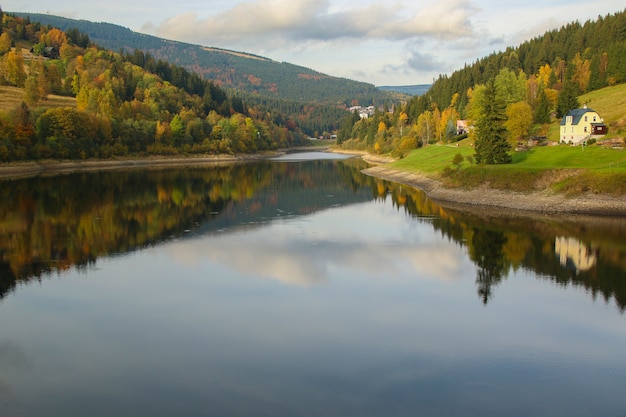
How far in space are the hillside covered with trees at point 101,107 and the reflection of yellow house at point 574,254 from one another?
8182cm

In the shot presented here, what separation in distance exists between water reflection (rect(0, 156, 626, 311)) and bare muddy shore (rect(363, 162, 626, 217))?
2823mm

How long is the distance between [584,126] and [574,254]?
Answer: 143 feet

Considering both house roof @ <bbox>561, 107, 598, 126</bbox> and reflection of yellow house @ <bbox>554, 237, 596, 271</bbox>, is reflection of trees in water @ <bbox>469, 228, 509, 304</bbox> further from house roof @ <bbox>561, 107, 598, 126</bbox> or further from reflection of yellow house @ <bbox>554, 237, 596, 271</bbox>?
house roof @ <bbox>561, 107, 598, 126</bbox>

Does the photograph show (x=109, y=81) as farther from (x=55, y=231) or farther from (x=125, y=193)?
(x=55, y=231)

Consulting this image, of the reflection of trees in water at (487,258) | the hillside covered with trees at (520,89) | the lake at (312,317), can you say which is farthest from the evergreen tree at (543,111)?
the reflection of trees in water at (487,258)

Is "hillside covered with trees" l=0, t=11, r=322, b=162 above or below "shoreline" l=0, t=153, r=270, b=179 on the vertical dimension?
above

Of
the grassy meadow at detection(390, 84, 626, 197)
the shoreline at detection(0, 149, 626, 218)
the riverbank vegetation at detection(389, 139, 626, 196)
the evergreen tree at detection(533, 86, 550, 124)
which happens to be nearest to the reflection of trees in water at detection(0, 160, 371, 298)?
the shoreline at detection(0, 149, 626, 218)

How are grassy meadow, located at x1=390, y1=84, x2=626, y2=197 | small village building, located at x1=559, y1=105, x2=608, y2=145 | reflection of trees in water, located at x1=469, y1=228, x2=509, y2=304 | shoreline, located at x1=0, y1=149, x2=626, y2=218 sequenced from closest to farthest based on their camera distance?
1. reflection of trees in water, located at x1=469, y1=228, x2=509, y2=304
2. shoreline, located at x1=0, y1=149, x2=626, y2=218
3. grassy meadow, located at x1=390, y1=84, x2=626, y2=197
4. small village building, located at x1=559, y1=105, x2=608, y2=145

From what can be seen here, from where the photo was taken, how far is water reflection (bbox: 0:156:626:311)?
101 ft

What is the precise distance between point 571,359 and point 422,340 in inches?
198

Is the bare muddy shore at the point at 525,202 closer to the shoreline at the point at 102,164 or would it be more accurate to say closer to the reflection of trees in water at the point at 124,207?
the reflection of trees in water at the point at 124,207

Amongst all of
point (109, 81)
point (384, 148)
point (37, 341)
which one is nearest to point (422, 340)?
point (37, 341)

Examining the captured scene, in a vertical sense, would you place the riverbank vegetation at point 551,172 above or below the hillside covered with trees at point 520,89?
below

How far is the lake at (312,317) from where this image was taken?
53.0 feet
